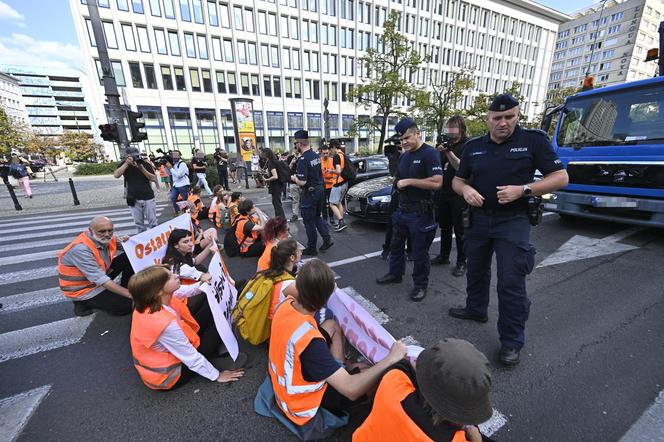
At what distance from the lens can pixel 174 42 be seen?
104 ft

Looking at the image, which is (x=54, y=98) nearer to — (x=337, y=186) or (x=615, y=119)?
(x=337, y=186)

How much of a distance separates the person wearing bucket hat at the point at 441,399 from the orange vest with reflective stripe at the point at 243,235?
4.40 m

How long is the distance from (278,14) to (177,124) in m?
18.7

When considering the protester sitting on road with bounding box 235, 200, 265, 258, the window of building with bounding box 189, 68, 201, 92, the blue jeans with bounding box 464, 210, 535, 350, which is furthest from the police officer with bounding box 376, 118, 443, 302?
the window of building with bounding box 189, 68, 201, 92

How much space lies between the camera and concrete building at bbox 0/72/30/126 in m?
70.5

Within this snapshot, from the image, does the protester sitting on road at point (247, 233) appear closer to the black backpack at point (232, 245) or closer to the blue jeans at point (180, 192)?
the black backpack at point (232, 245)

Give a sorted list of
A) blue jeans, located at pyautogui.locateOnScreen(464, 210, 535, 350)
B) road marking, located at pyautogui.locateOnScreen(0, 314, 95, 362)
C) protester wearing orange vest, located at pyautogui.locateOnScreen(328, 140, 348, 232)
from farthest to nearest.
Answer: protester wearing orange vest, located at pyautogui.locateOnScreen(328, 140, 348, 232)
road marking, located at pyautogui.locateOnScreen(0, 314, 95, 362)
blue jeans, located at pyautogui.locateOnScreen(464, 210, 535, 350)

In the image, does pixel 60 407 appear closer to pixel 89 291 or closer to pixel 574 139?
pixel 89 291

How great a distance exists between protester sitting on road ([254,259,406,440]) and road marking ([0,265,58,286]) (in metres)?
5.19

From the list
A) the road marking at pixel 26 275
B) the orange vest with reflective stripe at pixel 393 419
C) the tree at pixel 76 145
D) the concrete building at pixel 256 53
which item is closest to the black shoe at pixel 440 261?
the orange vest with reflective stripe at pixel 393 419

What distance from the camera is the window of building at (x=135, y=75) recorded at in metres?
30.2

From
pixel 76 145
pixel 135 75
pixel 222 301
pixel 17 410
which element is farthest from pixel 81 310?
pixel 76 145

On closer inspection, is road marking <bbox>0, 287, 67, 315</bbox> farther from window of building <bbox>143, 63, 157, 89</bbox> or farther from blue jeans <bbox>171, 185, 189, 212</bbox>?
window of building <bbox>143, 63, 157, 89</bbox>

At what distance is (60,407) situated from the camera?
2.22 m
